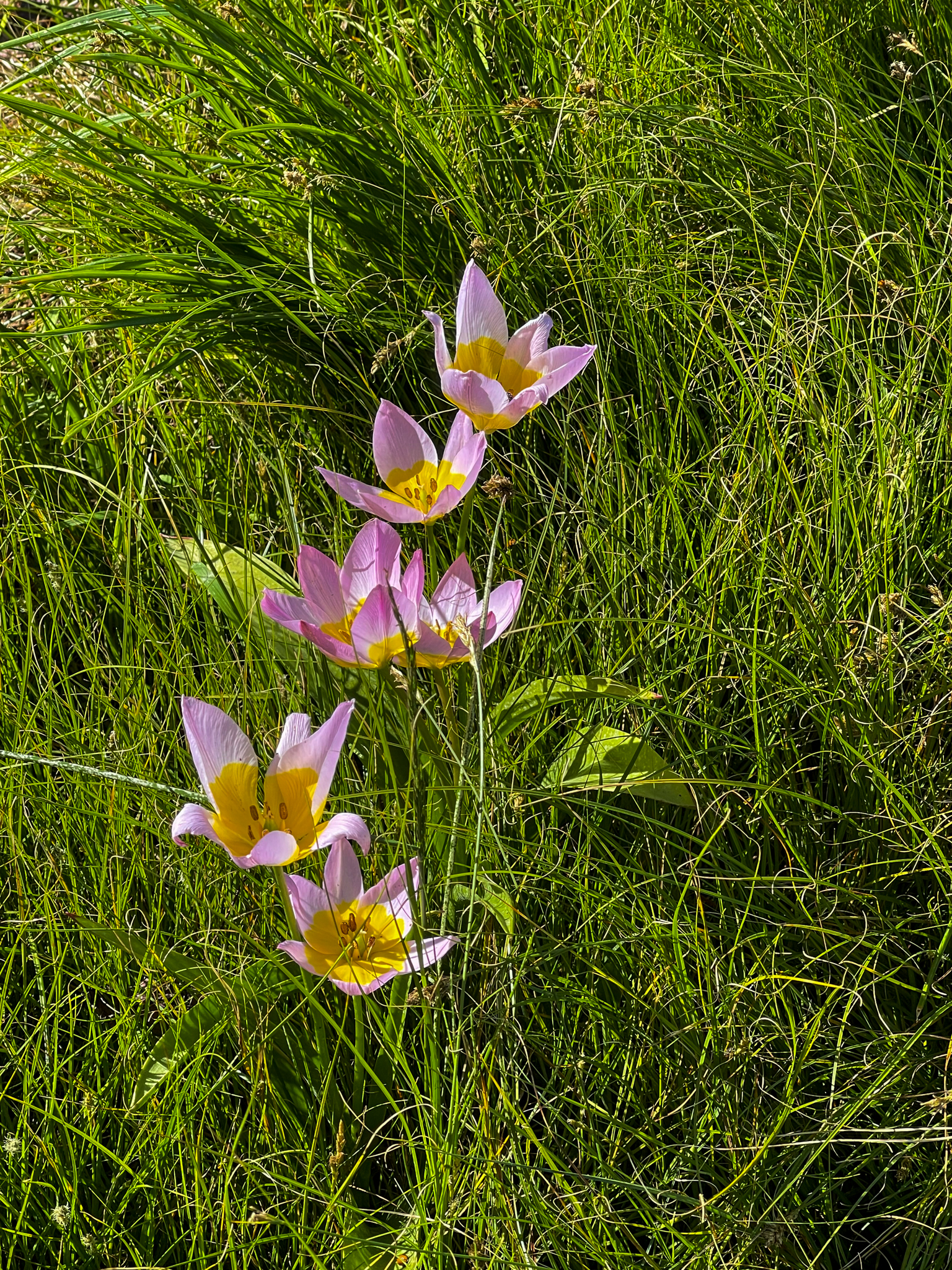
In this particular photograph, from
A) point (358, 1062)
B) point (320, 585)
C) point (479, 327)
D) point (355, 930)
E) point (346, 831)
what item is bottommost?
point (358, 1062)

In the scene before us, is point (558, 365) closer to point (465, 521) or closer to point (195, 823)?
point (465, 521)

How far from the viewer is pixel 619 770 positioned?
3.41 feet

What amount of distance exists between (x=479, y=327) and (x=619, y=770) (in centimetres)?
43

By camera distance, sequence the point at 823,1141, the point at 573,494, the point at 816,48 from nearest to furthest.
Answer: the point at 823,1141, the point at 573,494, the point at 816,48

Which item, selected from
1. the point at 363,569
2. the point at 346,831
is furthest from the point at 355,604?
the point at 346,831

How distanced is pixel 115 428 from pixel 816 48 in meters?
1.10

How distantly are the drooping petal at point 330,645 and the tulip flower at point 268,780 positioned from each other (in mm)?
54

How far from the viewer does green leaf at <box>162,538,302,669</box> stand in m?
1.16

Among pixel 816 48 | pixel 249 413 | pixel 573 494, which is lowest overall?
pixel 573 494

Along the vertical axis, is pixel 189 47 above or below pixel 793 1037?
above

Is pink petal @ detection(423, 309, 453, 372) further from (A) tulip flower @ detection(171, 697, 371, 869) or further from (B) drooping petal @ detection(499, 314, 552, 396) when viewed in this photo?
(A) tulip flower @ detection(171, 697, 371, 869)

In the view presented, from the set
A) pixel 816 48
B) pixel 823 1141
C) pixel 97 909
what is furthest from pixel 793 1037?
pixel 816 48

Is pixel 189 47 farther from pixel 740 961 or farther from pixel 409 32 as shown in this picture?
pixel 740 961

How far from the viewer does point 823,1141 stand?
86 centimetres
